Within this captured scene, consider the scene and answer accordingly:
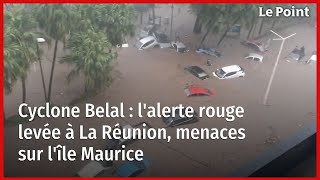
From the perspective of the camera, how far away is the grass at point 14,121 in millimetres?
27797

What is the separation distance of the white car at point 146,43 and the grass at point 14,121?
1567cm

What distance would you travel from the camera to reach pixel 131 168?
78.6 ft

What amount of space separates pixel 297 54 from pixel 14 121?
27.6 m

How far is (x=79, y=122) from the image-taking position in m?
28.4

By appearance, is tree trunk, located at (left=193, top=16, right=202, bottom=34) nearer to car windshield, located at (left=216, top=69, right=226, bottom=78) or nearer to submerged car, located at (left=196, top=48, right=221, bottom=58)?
submerged car, located at (left=196, top=48, right=221, bottom=58)

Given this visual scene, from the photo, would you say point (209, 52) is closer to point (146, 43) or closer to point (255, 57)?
point (255, 57)

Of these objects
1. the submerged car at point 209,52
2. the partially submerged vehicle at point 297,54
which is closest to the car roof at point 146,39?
the submerged car at point 209,52

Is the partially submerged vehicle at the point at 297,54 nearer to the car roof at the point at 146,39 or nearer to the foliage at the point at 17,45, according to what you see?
the car roof at the point at 146,39

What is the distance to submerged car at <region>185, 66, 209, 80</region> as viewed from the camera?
34.8 meters

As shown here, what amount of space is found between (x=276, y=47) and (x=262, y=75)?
24.4 ft

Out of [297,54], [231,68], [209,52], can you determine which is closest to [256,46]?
[297,54]

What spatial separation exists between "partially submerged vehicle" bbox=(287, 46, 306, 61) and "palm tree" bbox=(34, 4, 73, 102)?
932 inches

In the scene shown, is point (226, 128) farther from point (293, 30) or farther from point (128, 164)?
point (293, 30)

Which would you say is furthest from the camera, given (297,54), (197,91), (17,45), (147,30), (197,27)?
(147,30)
